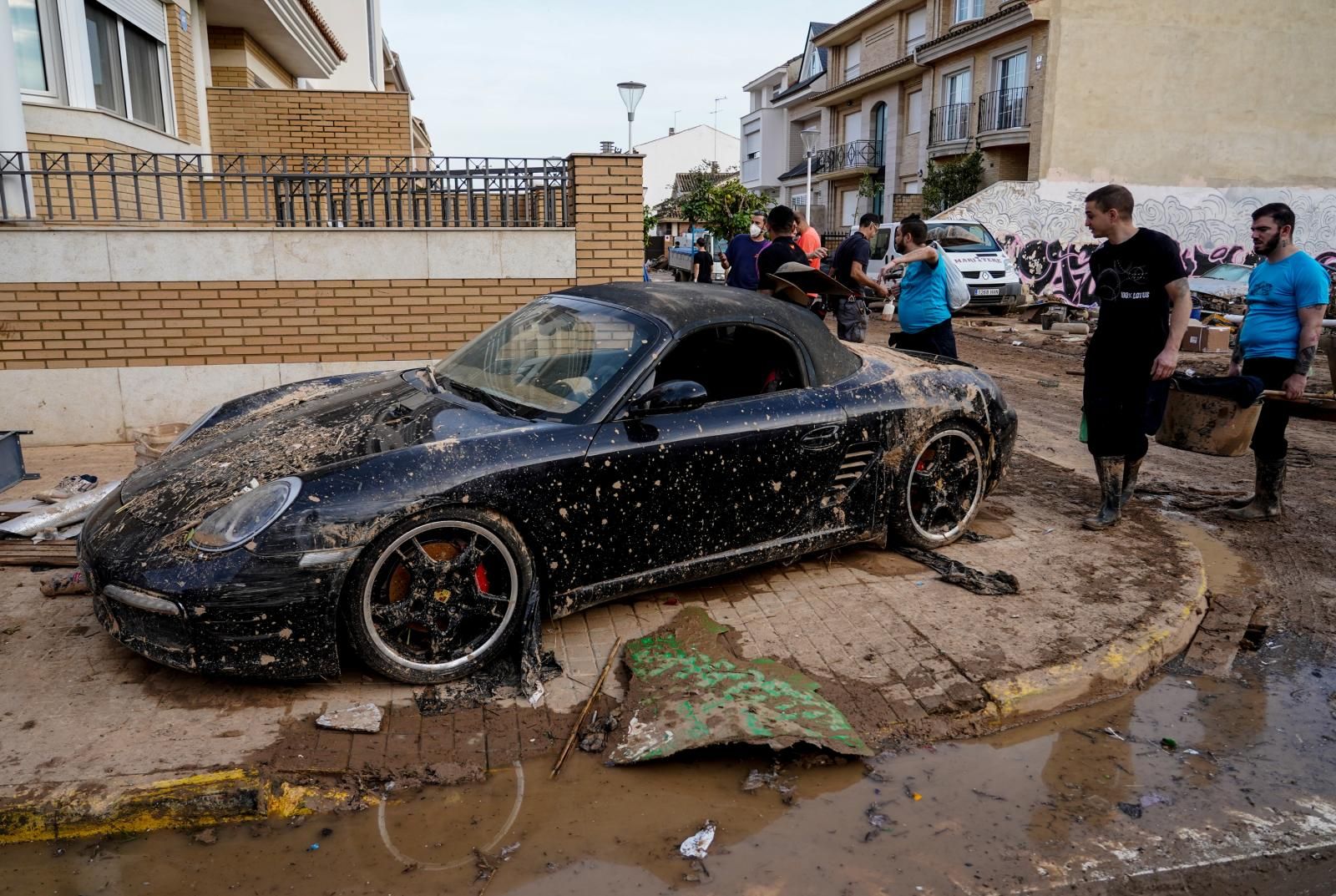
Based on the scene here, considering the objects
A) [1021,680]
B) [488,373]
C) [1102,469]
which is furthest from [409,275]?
[1021,680]

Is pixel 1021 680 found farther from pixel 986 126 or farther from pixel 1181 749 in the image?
Answer: pixel 986 126

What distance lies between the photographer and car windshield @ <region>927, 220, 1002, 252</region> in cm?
2016

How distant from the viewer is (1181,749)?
3.52 metres

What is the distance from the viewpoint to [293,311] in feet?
25.8

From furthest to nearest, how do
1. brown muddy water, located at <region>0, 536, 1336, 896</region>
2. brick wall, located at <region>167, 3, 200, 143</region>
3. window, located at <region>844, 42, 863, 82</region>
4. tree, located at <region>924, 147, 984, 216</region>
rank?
1. window, located at <region>844, 42, 863, 82</region>
2. tree, located at <region>924, 147, 984, 216</region>
3. brick wall, located at <region>167, 3, 200, 143</region>
4. brown muddy water, located at <region>0, 536, 1336, 896</region>

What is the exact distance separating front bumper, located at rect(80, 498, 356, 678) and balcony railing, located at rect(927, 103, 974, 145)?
30358 millimetres

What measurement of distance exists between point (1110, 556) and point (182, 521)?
4.50 metres

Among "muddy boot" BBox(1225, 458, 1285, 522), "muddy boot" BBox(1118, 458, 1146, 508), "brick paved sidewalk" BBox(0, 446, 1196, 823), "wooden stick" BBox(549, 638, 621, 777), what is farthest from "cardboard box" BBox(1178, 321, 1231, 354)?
"wooden stick" BBox(549, 638, 621, 777)

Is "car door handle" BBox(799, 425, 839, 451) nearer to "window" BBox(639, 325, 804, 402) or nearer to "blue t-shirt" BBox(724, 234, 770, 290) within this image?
"window" BBox(639, 325, 804, 402)

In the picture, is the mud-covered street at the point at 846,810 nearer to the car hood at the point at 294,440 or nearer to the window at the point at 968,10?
the car hood at the point at 294,440

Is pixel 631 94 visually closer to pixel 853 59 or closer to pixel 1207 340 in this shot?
pixel 1207 340

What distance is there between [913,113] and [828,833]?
117ft

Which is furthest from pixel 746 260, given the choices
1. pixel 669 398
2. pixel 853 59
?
pixel 853 59

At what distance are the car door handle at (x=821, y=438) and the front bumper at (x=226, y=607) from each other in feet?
6.83
